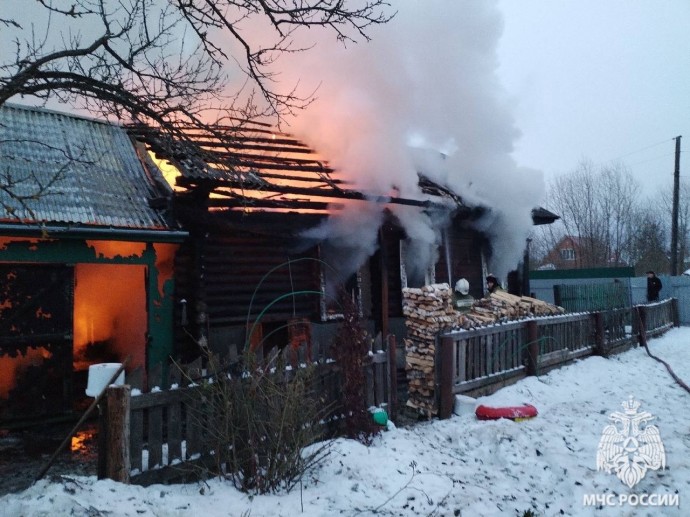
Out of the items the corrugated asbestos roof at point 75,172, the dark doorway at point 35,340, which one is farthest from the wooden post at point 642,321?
Result: the dark doorway at point 35,340

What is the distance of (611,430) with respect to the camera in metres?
5.55

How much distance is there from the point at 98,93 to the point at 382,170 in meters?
6.39

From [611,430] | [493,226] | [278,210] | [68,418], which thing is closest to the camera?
[611,430]

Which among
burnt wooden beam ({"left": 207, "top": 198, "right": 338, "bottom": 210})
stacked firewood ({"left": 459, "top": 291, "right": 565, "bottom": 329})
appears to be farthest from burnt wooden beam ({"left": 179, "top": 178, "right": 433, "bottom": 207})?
stacked firewood ({"left": 459, "top": 291, "right": 565, "bottom": 329})

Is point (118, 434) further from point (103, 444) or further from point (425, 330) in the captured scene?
point (425, 330)

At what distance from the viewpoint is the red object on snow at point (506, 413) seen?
235 inches

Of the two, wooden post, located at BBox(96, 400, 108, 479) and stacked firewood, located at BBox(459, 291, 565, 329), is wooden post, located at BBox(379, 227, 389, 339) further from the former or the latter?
wooden post, located at BBox(96, 400, 108, 479)

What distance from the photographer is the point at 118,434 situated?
3875 millimetres

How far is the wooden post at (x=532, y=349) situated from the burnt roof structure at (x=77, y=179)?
20.4 ft

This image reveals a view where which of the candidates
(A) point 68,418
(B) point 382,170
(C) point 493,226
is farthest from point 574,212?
(A) point 68,418

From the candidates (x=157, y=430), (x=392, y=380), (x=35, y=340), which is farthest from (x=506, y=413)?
(x=35, y=340)

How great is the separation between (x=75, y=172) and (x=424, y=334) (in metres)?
6.60

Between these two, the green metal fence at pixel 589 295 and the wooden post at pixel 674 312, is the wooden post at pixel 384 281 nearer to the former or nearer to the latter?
the green metal fence at pixel 589 295

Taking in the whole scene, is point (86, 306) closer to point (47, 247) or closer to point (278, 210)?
point (47, 247)
